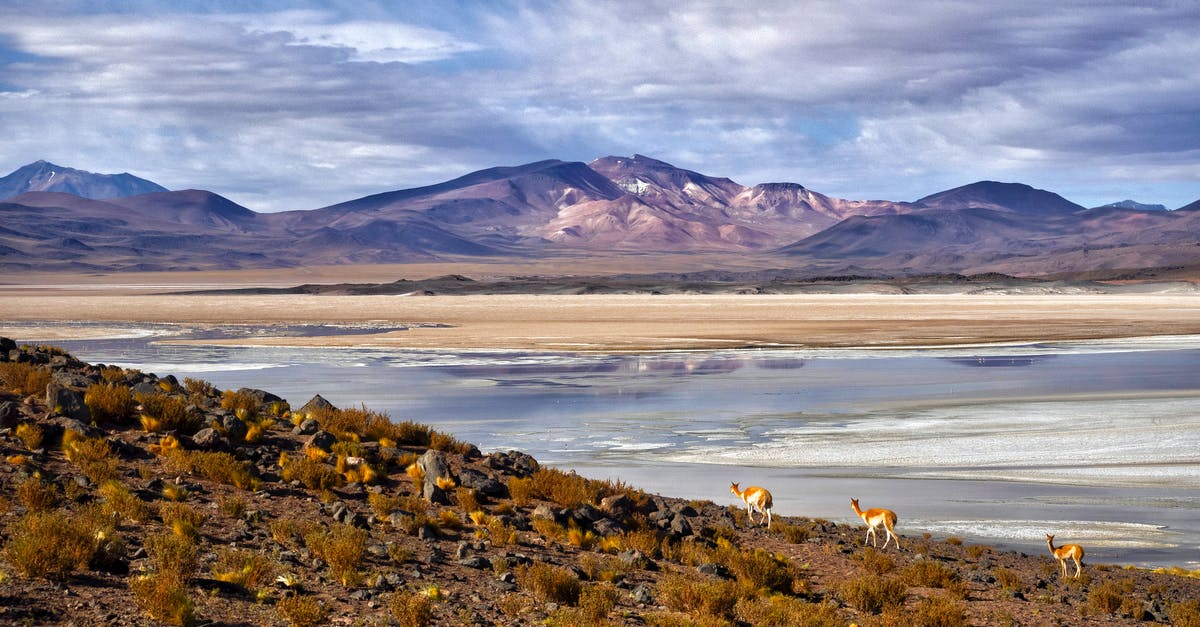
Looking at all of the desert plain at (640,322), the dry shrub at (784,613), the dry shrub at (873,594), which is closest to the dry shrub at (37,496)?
the dry shrub at (784,613)

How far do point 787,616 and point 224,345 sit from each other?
39017 mm

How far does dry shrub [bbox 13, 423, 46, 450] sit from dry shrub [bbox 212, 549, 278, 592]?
314cm

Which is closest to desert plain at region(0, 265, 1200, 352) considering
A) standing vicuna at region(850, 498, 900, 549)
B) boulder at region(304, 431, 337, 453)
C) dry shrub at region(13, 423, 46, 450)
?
boulder at region(304, 431, 337, 453)

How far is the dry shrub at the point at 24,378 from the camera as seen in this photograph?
42.8 feet

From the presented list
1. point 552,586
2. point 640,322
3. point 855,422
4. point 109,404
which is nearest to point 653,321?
point 640,322

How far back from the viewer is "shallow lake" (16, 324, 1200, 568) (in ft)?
47.4

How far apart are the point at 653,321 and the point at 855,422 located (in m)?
40.0

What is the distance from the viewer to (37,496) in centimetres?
942

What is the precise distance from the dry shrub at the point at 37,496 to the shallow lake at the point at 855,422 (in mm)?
8155

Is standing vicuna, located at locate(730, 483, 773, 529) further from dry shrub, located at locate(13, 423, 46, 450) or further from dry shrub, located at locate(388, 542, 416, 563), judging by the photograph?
dry shrub, located at locate(13, 423, 46, 450)

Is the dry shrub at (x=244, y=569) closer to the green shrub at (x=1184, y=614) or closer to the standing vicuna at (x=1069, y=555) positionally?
the standing vicuna at (x=1069, y=555)

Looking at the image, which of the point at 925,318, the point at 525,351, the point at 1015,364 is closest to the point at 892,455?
the point at 1015,364

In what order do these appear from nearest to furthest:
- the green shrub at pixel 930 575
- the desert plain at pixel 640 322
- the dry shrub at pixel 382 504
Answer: the green shrub at pixel 930 575 → the dry shrub at pixel 382 504 → the desert plain at pixel 640 322

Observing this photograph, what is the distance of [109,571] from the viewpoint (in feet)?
26.9
